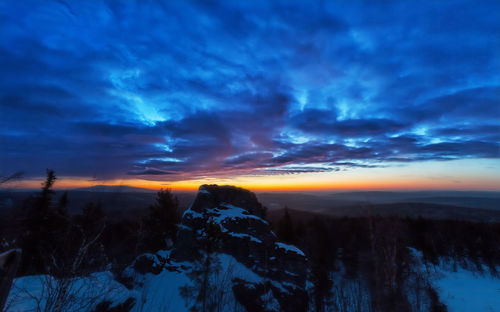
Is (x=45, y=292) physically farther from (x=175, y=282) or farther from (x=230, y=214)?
(x=230, y=214)

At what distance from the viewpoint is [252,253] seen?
18016 millimetres

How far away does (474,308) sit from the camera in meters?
23.3

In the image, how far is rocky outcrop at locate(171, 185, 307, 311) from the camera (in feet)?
52.7

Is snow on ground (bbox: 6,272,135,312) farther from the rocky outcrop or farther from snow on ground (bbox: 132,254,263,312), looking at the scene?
the rocky outcrop

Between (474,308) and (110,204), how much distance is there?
131 feet

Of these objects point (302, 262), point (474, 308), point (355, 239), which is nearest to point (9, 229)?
point (302, 262)

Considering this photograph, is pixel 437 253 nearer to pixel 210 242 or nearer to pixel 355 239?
pixel 355 239

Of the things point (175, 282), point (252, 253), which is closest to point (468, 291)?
point (252, 253)

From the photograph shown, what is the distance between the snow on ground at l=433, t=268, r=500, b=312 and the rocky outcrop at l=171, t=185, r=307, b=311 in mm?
22213

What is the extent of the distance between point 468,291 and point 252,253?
107ft

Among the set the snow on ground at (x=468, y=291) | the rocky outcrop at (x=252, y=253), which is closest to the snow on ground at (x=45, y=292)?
the rocky outcrop at (x=252, y=253)

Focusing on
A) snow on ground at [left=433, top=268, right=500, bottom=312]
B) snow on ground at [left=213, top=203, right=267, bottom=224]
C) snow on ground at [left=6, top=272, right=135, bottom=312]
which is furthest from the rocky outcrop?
snow on ground at [left=433, top=268, right=500, bottom=312]

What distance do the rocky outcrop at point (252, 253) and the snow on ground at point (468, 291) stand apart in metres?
22.2

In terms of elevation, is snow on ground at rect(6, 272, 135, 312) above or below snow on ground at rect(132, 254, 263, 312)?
above
